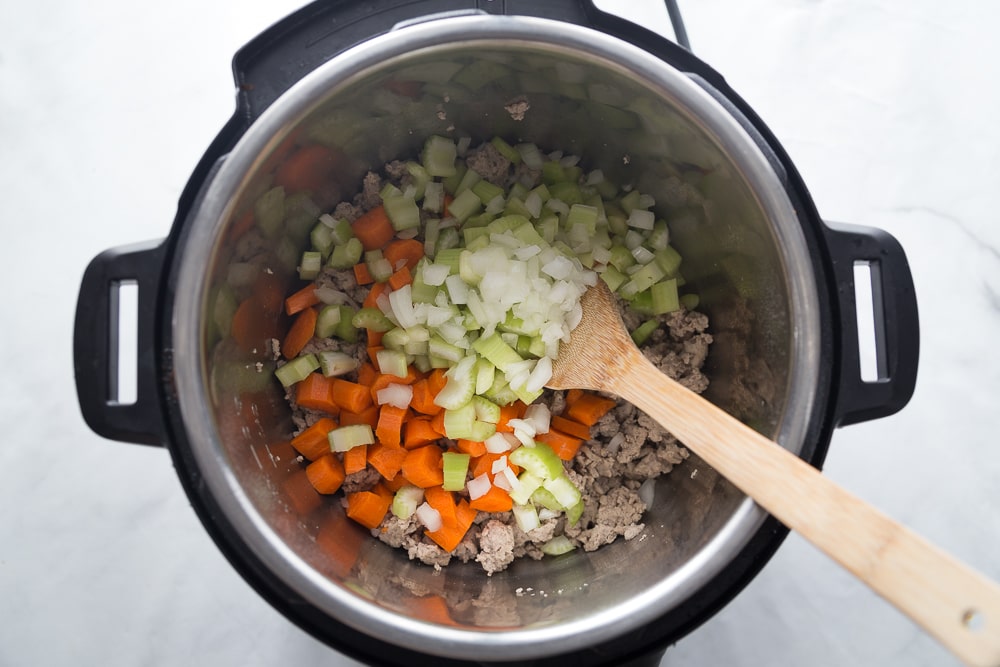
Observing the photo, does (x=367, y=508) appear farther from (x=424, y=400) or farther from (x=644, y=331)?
(x=644, y=331)

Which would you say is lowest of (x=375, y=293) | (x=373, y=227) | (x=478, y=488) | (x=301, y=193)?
(x=478, y=488)

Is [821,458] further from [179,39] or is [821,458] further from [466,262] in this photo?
[179,39]

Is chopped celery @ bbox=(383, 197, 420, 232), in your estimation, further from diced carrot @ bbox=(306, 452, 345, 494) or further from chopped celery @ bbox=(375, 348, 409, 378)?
diced carrot @ bbox=(306, 452, 345, 494)

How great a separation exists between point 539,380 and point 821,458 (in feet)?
1.66

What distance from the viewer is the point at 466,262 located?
52.1 inches

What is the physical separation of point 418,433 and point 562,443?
28 centimetres

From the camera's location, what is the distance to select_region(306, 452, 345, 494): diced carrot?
1300mm

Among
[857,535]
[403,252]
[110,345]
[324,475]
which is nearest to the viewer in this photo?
[857,535]

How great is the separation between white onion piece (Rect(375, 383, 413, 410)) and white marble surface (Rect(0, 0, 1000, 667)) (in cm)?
55

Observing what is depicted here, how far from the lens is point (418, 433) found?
52.9 inches

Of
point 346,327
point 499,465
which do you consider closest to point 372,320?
point 346,327

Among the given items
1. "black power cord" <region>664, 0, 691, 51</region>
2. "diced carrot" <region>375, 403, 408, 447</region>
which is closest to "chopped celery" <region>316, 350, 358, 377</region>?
"diced carrot" <region>375, 403, 408, 447</region>

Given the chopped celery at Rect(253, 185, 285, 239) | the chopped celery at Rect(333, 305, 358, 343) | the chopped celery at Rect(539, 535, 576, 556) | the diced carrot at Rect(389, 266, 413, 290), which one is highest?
the chopped celery at Rect(253, 185, 285, 239)

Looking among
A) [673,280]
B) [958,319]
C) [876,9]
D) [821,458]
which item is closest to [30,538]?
[673,280]
